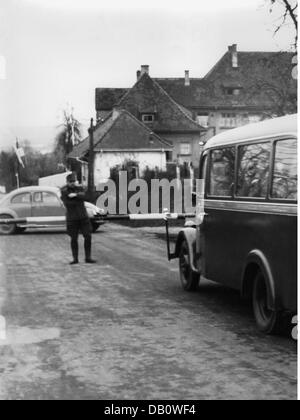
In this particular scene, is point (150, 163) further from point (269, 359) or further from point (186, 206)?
point (269, 359)

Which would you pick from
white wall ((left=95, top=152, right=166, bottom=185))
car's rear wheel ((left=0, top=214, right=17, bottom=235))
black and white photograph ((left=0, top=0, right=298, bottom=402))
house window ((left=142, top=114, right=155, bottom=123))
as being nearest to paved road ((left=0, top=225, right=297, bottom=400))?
black and white photograph ((left=0, top=0, right=298, bottom=402))

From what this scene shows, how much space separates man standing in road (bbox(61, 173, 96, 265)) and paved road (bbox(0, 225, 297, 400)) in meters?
1.54

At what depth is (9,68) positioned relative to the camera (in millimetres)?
6848

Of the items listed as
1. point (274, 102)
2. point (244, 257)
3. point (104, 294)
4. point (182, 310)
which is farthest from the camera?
point (274, 102)

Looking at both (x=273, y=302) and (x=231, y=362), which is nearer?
(x=231, y=362)

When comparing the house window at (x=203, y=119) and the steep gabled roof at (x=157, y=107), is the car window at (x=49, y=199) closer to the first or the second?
the steep gabled roof at (x=157, y=107)

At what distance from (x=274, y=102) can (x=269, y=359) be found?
16041 mm

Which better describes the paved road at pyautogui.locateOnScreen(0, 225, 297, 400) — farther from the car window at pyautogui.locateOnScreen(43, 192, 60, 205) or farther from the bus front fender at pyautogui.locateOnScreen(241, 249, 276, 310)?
the car window at pyautogui.locateOnScreen(43, 192, 60, 205)

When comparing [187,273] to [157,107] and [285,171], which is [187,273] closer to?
[285,171]

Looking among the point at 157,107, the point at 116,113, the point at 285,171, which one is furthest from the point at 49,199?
the point at 157,107

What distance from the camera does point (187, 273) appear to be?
10.2m

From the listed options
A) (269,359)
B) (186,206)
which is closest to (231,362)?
(269,359)

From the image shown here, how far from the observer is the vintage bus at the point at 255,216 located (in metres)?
6.61

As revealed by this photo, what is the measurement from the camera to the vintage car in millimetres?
22641
